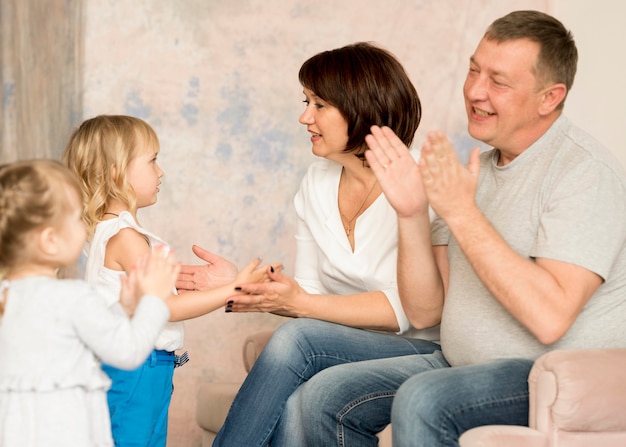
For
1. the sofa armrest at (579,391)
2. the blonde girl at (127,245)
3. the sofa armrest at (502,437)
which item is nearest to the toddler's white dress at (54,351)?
the blonde girl at (127,245)

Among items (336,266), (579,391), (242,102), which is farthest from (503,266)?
(242,102)

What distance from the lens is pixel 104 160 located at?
2334mm

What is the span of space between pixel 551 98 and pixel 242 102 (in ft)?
6.24

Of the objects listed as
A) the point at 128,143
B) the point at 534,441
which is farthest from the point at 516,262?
the point at 128,143

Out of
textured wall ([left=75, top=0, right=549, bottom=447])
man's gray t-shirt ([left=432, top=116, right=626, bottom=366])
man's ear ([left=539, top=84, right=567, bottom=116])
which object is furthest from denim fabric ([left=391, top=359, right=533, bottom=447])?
textured wall ([left=75, top=0, right=549, bottom=447])

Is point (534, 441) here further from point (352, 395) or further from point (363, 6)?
point (363, 6)

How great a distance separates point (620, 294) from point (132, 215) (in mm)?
1177

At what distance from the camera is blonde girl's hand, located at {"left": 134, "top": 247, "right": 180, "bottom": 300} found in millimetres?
1684

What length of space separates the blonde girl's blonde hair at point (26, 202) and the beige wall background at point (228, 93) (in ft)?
6.79

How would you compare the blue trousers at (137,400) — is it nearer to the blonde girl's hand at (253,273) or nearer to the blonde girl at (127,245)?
the blonde girl at (127,245)

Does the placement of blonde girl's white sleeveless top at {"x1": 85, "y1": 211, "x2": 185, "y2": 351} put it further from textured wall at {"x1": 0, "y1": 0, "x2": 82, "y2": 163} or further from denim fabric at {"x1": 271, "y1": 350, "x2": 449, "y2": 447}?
textured wall at {"x1": 0, "y1": 0, "x2": 82, "y2": 163}

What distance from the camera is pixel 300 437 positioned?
7.17 feet

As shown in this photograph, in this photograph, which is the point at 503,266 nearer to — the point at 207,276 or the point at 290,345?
the point at 290,345

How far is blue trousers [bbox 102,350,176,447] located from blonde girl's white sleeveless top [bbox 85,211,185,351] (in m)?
0.04
